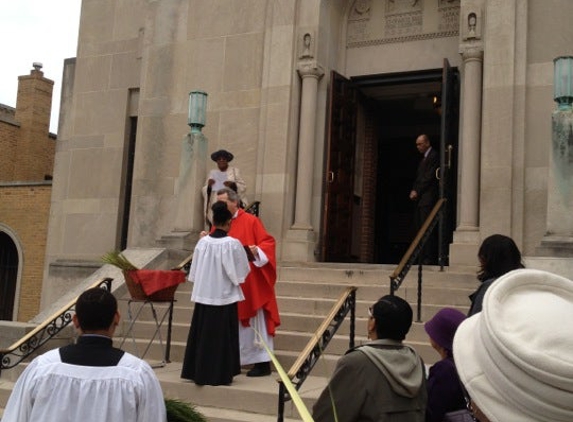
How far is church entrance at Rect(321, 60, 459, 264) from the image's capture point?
440 inches

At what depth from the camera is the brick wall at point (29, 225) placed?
18281mm

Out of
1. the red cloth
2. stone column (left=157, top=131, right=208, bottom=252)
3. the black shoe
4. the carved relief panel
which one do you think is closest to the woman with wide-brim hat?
stone column (left=157, top=131, right=208, bottom=252)

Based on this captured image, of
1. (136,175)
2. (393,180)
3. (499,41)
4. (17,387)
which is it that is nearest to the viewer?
(17,387)

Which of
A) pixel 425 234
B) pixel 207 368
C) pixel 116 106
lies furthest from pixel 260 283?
pixel 116 106

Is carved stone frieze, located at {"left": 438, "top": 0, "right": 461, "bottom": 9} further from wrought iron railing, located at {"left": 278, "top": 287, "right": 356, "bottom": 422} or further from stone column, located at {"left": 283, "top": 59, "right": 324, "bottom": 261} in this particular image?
wrought iron railing, located at {"left": 278, "top": 287, "right": 356, "bottom": 422}

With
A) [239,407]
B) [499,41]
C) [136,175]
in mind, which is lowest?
[239,407]

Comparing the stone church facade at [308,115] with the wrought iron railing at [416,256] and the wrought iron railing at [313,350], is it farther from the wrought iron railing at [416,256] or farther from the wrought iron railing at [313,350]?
the wrought iron railing at [313,350]

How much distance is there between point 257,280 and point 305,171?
4.38 m

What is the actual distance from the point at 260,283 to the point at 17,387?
488cm

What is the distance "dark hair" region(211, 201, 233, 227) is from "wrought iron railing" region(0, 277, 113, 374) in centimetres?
209

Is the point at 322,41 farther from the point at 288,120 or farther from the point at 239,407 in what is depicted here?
the point at 239,407

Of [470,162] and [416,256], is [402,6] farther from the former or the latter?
[416,256]

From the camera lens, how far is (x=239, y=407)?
6.66 m

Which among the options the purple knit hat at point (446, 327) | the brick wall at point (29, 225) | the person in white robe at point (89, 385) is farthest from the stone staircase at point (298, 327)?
the brick wall at point (29, 225)
